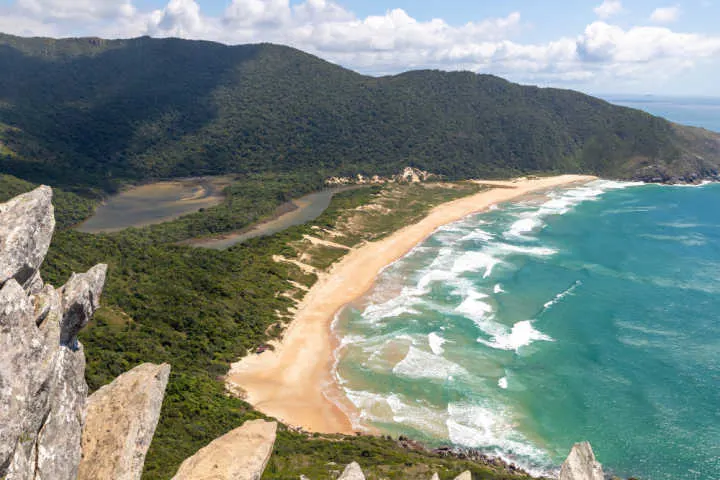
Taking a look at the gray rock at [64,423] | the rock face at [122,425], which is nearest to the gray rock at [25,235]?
the gray rock at [64,423]

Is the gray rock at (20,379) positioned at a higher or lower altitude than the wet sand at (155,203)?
higher

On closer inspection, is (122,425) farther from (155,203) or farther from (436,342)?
(155,203)

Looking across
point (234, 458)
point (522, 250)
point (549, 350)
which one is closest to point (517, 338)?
point (549, 350)

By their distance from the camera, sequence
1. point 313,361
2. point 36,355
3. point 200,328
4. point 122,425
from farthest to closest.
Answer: point 200,328 < point 313,361 < point 122,425 < point 36,355

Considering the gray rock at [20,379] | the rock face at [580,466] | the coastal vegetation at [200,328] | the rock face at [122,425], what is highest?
the gray rock at [20,379]

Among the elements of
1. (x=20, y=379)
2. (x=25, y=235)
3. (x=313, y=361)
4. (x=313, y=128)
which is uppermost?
(x=25, y=235)

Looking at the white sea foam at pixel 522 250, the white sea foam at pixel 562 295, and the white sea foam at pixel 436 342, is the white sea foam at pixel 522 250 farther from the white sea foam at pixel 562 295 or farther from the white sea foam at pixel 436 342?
the white sea foam at pixel 436 342

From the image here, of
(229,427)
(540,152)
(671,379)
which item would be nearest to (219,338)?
(229,427)
